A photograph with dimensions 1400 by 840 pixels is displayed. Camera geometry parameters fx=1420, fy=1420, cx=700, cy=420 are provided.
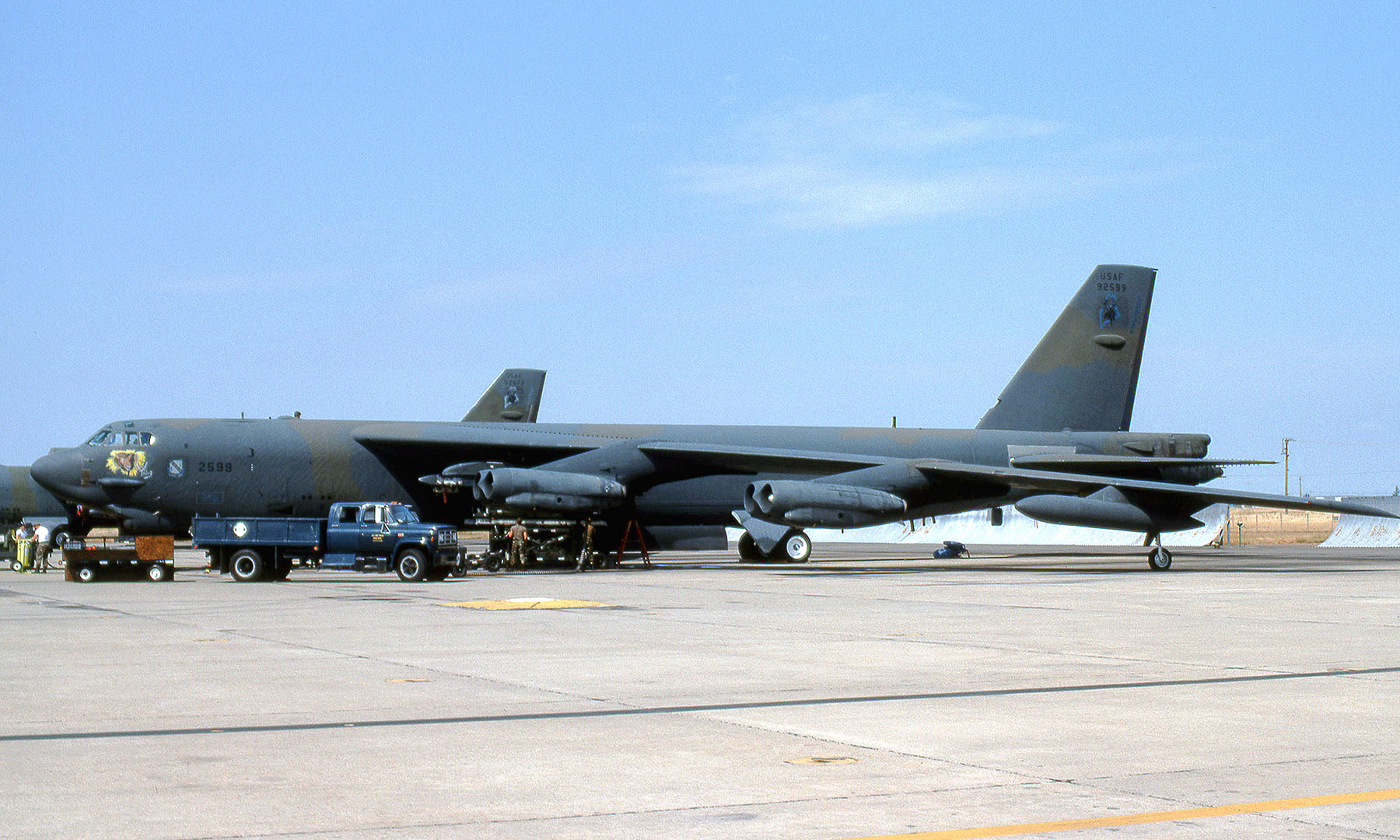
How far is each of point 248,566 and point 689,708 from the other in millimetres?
19614

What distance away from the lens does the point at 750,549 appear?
3744 centimetres

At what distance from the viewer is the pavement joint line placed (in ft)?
27.6

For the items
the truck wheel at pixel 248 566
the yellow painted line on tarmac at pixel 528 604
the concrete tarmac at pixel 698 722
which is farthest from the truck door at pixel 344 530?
the concrete tarmac at pixel 698 722

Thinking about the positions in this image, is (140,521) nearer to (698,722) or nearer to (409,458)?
(409,458)

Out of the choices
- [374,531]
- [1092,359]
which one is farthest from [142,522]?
[1092,359]

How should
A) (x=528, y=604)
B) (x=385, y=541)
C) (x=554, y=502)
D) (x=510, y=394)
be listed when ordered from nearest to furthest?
1. (x=528, y=604)
2. (x=385, y=541)
3. (x=554, y=502)
4. (x=510, y=394)

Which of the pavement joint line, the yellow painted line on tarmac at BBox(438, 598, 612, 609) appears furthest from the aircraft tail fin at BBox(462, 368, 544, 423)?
the pavement joint line

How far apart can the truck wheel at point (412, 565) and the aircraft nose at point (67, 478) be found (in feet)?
26.2

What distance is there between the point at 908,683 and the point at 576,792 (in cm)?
464

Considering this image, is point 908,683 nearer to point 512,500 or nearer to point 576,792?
point 576,792

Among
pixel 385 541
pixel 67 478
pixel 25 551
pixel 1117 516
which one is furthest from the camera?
pixel 1117 516

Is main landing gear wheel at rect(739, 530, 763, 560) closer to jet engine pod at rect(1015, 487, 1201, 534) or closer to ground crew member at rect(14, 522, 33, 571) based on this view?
jet engine pod at rect(1015, 487, 1201, 534)

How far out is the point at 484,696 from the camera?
Result: 33.0ft

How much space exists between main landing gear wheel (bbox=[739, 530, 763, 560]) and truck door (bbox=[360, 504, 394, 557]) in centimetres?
1232
